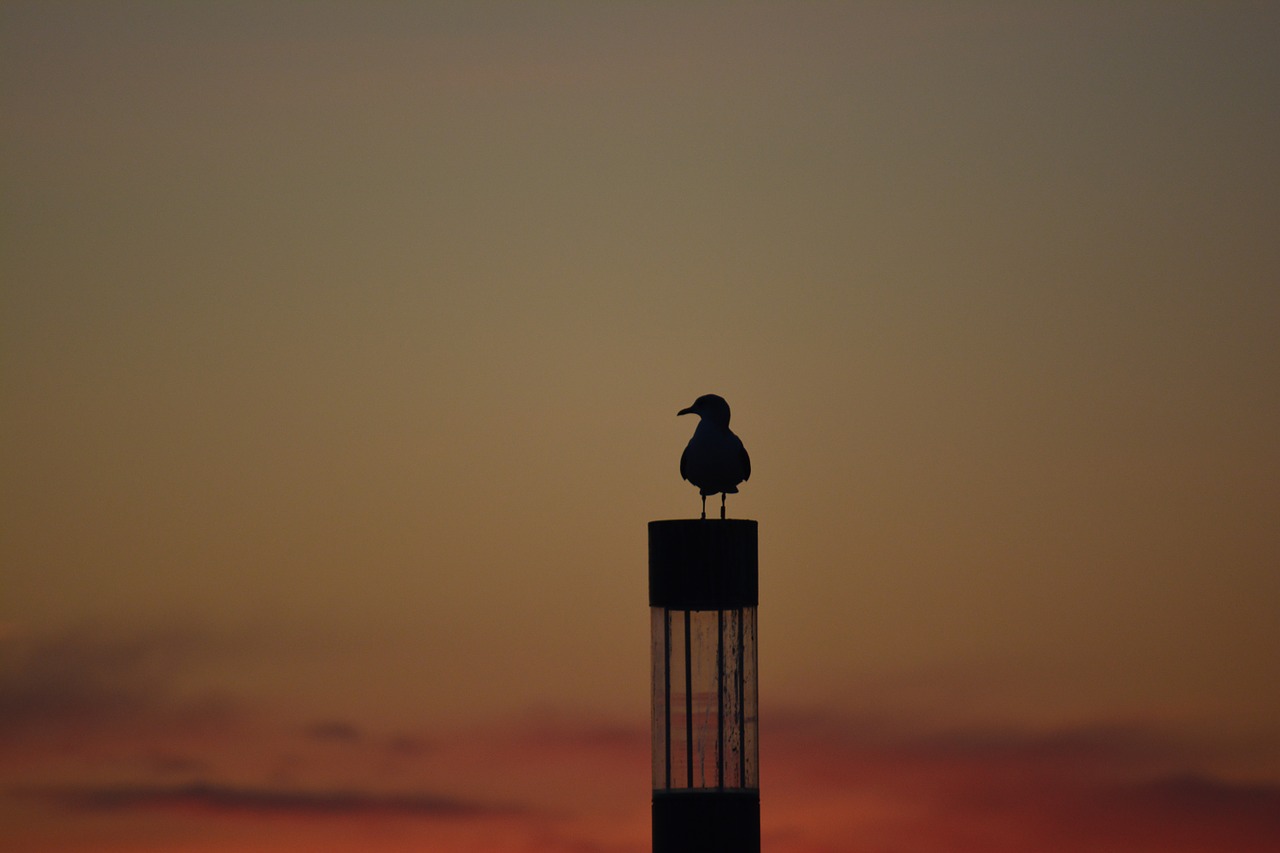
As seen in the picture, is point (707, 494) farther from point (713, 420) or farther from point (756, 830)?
point (756, 830)

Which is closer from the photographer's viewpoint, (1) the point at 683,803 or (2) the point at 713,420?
(1) the point at 683,803

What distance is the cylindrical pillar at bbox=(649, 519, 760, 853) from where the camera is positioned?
30906 mm

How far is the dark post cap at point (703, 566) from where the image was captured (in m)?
31.3

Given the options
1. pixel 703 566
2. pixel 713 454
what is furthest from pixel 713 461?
pixel 703 566

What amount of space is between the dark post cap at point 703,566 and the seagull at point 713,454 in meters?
1.33

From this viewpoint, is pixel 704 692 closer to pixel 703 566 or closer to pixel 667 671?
pixel 667 671

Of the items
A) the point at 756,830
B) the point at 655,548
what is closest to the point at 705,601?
the point at 655,548

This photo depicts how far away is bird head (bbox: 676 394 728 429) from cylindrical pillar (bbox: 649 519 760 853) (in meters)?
2.12

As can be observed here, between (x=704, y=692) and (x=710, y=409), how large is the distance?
4.33 metres

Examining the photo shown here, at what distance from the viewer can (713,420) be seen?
33.2 m

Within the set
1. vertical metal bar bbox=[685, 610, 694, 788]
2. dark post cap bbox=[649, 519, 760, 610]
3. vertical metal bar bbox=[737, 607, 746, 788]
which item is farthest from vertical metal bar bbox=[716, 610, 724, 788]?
dark post cap bbox=[649, 519, 760, 610]

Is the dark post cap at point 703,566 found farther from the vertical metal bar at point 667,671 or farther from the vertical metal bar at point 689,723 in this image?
the vertical metal bar at point 689,723

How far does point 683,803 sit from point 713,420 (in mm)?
5505

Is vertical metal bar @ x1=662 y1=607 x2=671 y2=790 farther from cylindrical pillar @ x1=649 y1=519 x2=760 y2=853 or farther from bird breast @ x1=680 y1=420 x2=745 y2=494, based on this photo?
bird breast @ x1=680 y1=420 x2=745 y2=494
